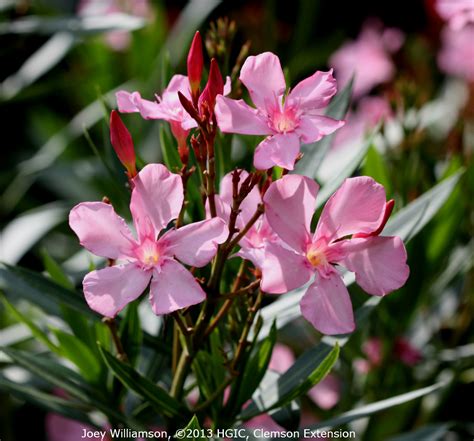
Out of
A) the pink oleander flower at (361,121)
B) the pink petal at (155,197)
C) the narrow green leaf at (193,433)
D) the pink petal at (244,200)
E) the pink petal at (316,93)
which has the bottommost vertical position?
the pink oleander flower at (361,121)

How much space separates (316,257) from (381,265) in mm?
50

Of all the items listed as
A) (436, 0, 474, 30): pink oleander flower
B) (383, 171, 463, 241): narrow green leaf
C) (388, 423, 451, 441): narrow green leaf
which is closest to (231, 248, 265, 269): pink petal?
(383, 171, 463, 241): narrow green leaf

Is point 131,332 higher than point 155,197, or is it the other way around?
point 155,197

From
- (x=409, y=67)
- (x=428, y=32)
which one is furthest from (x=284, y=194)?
(x=428, y=32)

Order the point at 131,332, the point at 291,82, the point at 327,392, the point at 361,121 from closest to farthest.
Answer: the point at 131,332 < the point at 327,392 < the point at 291,82 < the point at 361,121

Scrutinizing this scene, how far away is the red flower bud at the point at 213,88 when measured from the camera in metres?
0.60

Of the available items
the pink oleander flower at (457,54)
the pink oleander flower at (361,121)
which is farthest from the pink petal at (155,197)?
the pink oleander flower at (457,54)

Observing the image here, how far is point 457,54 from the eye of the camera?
1783 mm

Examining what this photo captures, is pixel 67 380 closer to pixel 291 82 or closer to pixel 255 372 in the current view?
pixel 255 372

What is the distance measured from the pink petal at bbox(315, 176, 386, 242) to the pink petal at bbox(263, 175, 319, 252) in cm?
2

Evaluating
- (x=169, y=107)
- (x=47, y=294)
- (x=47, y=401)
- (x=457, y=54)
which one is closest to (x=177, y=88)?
(x=169, y=107)

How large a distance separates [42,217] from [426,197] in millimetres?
724

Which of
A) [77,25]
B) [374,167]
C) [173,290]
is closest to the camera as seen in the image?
[173,290]

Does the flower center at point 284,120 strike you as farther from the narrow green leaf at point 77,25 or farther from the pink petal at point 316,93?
the narrow green leaf at point 77,25
